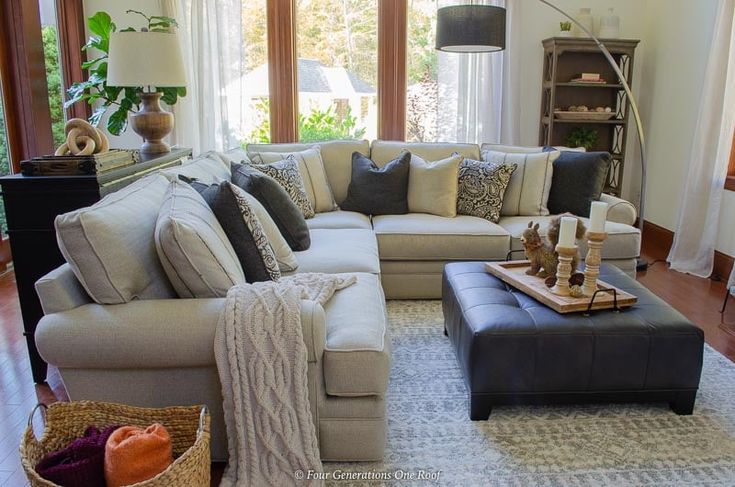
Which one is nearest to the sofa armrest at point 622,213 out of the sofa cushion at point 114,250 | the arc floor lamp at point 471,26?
the arc floor lamp at point 471,26

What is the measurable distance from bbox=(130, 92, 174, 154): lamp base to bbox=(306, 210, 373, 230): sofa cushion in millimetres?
968

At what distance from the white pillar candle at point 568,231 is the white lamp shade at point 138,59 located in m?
2.05

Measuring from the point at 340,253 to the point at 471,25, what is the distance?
1.66m

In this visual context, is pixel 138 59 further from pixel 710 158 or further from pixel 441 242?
pixel 710 158

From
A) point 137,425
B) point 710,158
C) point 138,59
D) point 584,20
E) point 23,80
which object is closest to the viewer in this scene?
point 137,425

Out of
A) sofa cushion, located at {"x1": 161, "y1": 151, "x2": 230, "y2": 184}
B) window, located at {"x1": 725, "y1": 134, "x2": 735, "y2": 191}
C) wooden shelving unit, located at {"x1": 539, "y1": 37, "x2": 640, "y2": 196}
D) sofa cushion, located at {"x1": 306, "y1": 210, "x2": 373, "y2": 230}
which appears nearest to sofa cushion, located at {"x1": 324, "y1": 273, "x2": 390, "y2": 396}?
sofa cushion, located at {"x1": 161, "y1": 151, "x2": 230, "y2": 184}

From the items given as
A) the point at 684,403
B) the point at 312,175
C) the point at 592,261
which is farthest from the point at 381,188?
the point at 684,403

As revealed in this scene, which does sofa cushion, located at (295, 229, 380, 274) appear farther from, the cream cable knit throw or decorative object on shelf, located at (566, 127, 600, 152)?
decorative object on shelf, located at (566, 127, 600, 152)

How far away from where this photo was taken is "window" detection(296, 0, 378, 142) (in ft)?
15.7

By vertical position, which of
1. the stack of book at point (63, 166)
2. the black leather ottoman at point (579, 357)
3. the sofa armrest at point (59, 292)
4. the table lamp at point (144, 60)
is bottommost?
the black leather ottoman at point (579, 357)

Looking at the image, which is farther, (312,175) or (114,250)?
(312,175)

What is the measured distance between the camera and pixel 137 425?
1.67m

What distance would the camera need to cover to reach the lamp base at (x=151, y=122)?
315 centimetres

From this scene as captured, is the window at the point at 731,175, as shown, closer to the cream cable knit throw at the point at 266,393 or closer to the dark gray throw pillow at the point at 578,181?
the dark gray throw pillow at the point at 578,181
